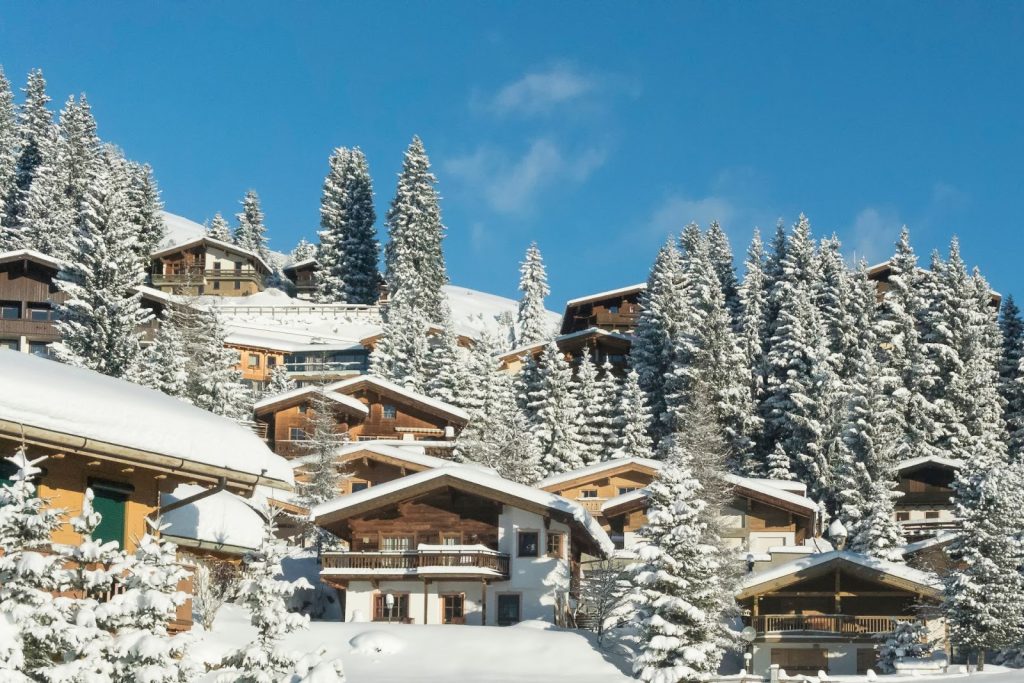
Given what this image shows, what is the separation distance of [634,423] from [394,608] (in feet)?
82.6

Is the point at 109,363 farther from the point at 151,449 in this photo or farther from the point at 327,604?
the point at 151,449

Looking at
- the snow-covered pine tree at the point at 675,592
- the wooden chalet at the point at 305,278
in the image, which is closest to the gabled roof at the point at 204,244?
the wooden chalet at the point at 305,278

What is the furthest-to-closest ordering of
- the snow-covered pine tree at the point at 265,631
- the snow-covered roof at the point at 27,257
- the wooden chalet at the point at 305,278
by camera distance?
the wooden chalet at the point at 305,278 < the snow-covered roof at the point at 27,257 < the snow-covered pine tree at the point at 265,631

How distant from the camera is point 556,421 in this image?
68250 mm

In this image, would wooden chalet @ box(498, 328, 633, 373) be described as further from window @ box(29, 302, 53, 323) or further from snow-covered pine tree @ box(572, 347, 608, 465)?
window @ box(29, 302, 53, 323)

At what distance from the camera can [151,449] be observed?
1612 cm

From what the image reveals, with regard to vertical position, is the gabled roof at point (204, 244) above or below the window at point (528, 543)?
above

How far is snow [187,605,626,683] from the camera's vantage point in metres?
33.3

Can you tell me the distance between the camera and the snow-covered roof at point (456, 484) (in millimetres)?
44219

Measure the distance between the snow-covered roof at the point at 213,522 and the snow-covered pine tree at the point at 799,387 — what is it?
159 feet

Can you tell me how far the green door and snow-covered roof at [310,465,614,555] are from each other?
27.0 m

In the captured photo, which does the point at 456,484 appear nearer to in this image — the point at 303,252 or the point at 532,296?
the point at 532,296

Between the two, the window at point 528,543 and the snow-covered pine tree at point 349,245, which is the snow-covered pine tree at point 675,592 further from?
the snow-covered pine tree at point 349,245

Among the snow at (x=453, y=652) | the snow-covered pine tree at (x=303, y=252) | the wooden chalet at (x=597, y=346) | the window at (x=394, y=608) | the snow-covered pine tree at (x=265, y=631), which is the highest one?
the snow-covered pine tree at (x=303, y=252)
